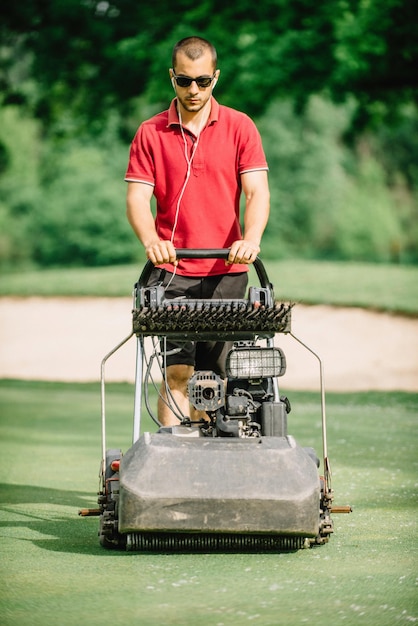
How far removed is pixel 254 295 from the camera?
4.97 metres

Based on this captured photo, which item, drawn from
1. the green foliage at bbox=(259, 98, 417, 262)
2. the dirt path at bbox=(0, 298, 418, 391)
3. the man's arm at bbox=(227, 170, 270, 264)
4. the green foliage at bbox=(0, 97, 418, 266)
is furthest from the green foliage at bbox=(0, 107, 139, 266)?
the man's arm at bbox=(227, 170, 270, 264)

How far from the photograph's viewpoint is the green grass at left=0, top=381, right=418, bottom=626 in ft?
12.6

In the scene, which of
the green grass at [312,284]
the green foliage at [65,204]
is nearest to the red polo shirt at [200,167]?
the green grass at [312,284]

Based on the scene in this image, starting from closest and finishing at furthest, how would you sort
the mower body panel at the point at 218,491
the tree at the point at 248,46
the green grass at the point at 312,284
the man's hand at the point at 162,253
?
the mower body panel at the point at 218,491 < the man's hand at the point at 162,253 < the tree at the point at 248,46 < the green grass at the point at 312,284

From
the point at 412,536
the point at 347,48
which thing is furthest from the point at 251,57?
the point at 412,536

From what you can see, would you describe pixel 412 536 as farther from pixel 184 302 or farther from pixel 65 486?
pixel 65 486

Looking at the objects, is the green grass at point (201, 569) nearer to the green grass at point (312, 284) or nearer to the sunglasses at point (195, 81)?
the sunglasses at point (195, 81)

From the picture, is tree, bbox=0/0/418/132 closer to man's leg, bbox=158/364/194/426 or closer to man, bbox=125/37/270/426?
man, bbox=125/37/270/426

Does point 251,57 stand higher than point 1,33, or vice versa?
point 1,33

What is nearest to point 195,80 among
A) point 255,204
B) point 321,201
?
point 255,204

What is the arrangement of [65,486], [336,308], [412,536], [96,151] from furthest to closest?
1. [96,151]
2. [336,308]
3. [65,486]
4. [412,536]

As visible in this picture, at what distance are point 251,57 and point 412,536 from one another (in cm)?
1843

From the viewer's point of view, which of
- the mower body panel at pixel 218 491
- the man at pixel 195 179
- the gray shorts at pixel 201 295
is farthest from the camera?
the gray shorts at pixel 201 295

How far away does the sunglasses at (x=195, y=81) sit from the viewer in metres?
5.26
